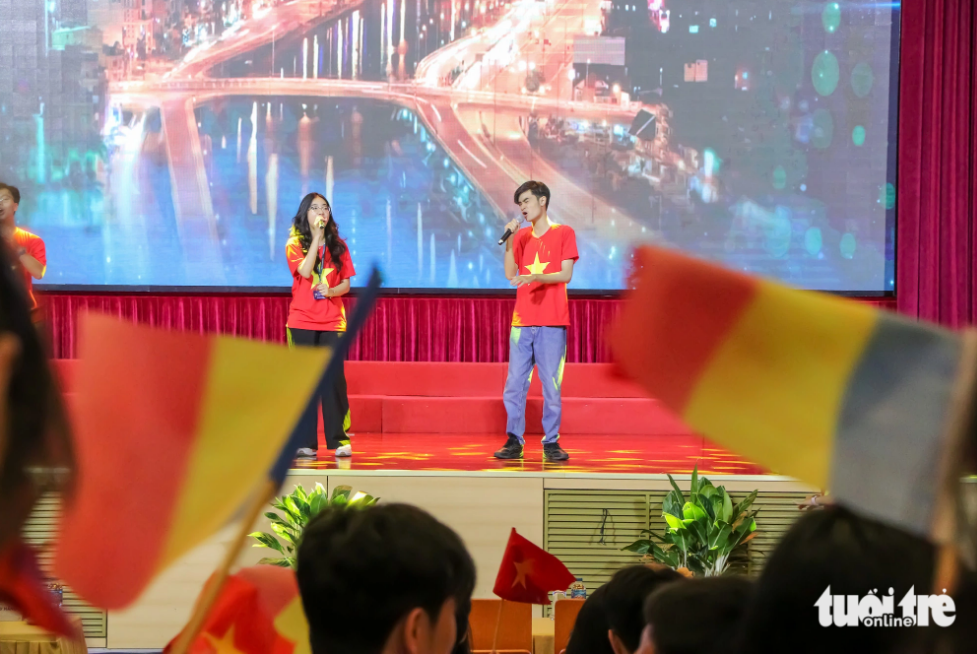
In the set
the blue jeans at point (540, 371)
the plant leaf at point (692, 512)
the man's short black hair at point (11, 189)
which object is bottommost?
the plant leaf at point (692, 512)

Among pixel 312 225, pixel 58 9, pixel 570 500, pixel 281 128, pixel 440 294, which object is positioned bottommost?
pixel 570 500

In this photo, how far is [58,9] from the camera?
24.1ft

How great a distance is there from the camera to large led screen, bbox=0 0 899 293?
23.6 ft

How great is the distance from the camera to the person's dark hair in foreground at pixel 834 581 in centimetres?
73

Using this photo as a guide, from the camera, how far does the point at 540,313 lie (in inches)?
199

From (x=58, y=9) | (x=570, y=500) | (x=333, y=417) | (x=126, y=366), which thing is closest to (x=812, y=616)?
(x=126, y=366)

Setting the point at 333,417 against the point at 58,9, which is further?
the point at 58,9

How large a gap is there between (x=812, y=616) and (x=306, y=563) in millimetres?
501

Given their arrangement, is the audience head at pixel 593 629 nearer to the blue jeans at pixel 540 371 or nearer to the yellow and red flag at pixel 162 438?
the yellow and red flag at pixel 162 438

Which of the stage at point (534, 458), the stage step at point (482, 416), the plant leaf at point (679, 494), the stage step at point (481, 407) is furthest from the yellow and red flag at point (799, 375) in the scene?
the stage step at point (482, 416)

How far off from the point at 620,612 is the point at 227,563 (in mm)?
846

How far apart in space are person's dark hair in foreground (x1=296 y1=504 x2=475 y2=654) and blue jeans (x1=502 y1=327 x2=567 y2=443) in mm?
4036

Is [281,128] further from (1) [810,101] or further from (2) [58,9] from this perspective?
(1) [810,101]

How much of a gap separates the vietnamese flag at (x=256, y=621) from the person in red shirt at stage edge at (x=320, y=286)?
3823 millimetres
